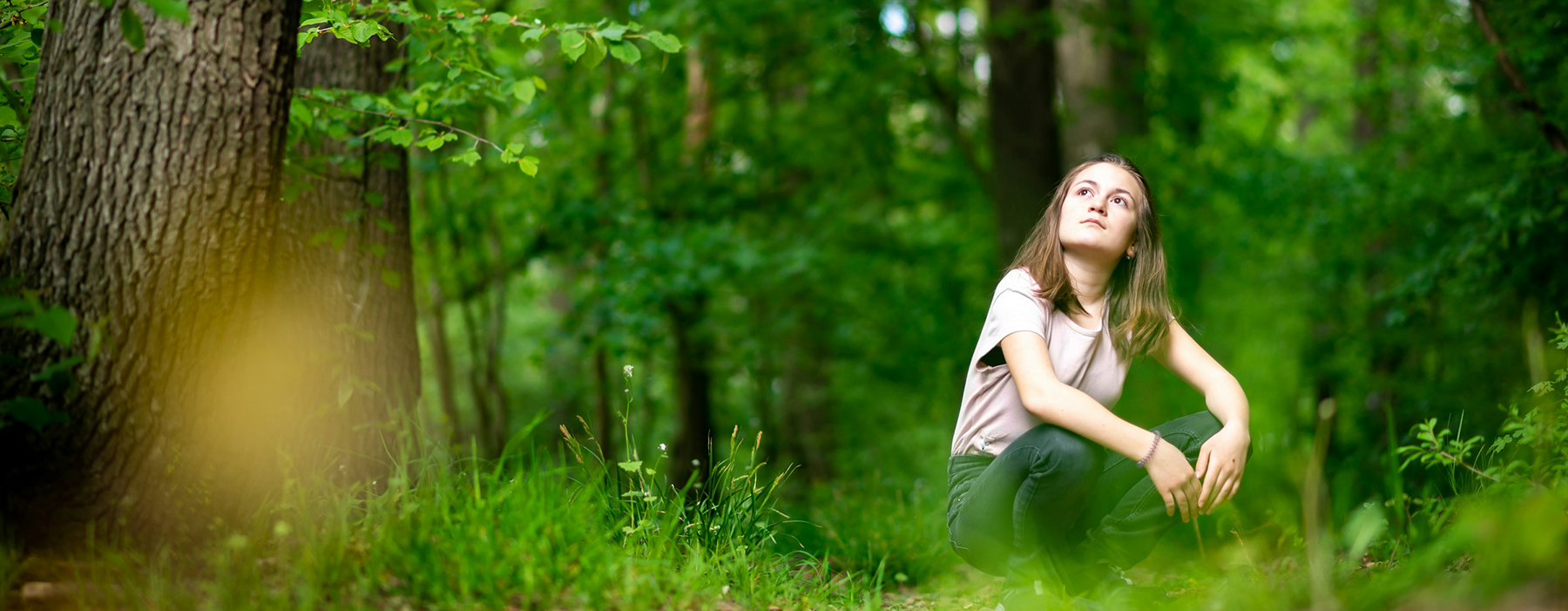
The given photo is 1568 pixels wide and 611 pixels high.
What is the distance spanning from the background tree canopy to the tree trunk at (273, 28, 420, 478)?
0.6 inches

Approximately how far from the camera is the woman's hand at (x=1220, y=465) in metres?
2.35

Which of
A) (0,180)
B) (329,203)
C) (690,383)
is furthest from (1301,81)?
(0,180)

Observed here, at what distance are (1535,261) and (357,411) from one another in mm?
4707

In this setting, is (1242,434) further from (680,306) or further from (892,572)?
(680,306)

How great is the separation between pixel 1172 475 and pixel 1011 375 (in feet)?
1.56

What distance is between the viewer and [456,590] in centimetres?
195

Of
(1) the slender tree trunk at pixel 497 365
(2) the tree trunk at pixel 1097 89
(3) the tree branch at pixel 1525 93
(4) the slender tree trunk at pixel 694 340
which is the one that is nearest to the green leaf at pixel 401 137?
(3) the tree branch at pixel 1525 93

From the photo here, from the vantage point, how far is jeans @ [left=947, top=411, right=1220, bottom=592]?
2.35 m

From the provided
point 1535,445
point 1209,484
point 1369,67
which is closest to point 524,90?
point 1209,484

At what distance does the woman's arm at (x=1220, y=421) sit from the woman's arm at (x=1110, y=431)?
0.05 metres

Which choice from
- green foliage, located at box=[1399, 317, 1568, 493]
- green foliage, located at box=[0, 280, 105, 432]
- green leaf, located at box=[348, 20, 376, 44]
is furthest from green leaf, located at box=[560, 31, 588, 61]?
green foliage, located at box=[1399, 317, 1568, 493]

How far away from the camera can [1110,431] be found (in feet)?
7.54

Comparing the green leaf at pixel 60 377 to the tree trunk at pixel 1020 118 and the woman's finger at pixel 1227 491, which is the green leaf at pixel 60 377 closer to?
the woman's finger at pixel 1227 491

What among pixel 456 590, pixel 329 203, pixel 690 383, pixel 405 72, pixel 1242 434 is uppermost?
pixel 405 72
